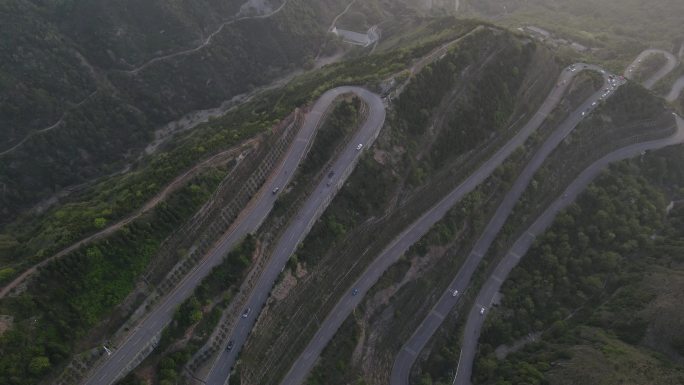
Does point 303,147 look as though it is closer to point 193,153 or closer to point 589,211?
point 193,153

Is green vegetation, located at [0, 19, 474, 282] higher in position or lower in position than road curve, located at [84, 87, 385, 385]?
higher

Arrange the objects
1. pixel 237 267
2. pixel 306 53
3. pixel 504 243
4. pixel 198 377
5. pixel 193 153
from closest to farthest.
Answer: pixel 198 377 < pixel 237 267 < pixel 193 153 < pixel 504 243 < pixel 306 53

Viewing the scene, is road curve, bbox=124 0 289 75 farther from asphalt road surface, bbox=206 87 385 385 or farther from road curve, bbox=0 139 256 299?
road curve, bbox=0 139 256 299

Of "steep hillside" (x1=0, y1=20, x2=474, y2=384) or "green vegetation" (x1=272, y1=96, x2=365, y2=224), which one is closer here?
"steep hillside" (x1=0, y1=20, x2=474, y2=384)

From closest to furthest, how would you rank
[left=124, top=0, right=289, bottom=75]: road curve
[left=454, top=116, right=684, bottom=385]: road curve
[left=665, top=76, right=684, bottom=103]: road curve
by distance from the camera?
1. [left=454, top=116, right=684, bottom=385]: road curve
2. [left=665, top=76, right=684, bottom=103]: road curve
3. [left=124, top=0, right=289, bottom=75]: road curve

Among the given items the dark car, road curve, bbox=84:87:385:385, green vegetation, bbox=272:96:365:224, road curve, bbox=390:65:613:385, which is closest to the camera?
road curve, bbox=84:87:385:385

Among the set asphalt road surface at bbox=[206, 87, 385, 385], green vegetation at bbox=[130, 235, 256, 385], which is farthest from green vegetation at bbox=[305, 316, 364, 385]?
green vegetation at bbox=[130, 235, 256, 385]

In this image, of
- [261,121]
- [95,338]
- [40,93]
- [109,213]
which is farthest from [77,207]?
[40,93]

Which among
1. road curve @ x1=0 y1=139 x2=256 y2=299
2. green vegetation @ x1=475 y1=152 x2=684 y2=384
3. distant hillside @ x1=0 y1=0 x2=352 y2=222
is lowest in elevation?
green vegetation @ x1=475 y1=152 x2=684 y2=384
